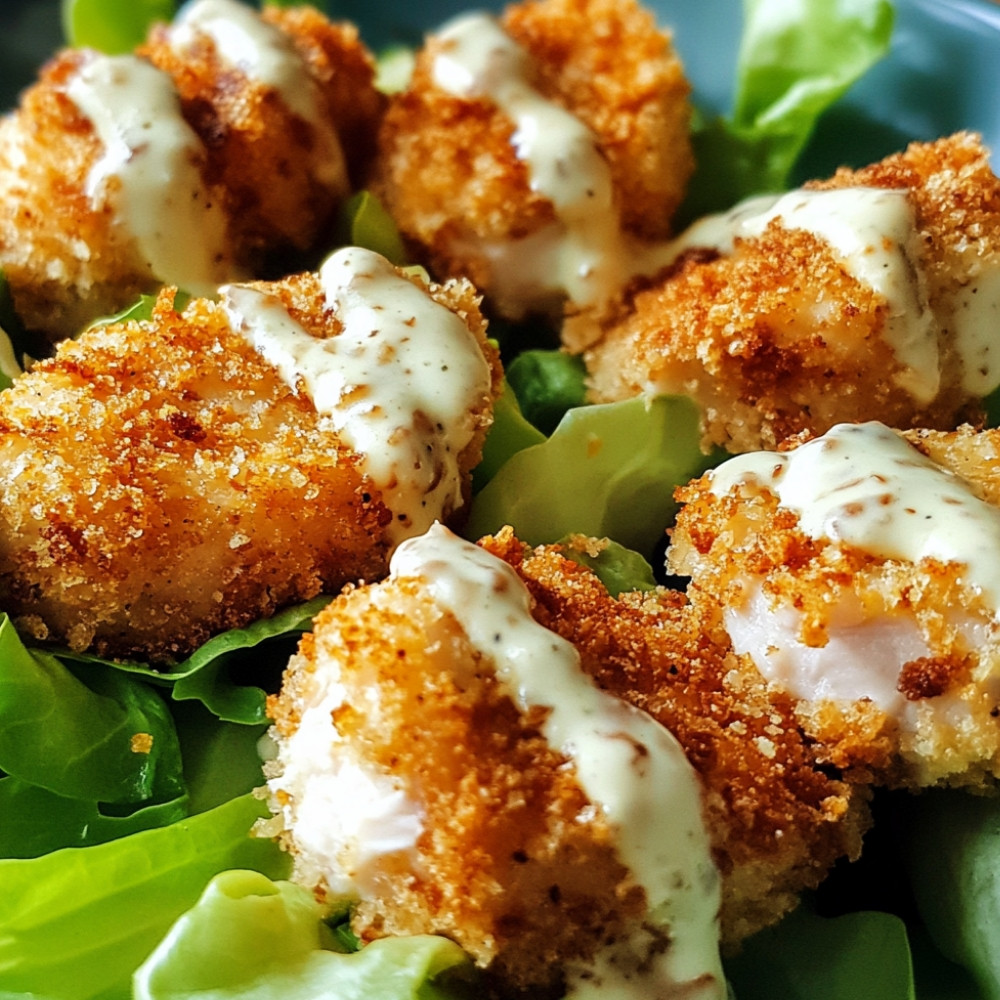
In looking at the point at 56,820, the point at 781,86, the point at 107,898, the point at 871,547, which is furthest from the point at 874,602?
the point at 781,86

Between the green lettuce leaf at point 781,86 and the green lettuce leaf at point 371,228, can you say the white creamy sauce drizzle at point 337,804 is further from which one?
the green lettuce leaf at point 781,86

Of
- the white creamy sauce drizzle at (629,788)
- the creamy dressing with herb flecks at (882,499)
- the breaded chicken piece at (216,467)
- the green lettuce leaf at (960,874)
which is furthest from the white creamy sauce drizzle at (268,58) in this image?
the green lettuce leaf at (960,874)

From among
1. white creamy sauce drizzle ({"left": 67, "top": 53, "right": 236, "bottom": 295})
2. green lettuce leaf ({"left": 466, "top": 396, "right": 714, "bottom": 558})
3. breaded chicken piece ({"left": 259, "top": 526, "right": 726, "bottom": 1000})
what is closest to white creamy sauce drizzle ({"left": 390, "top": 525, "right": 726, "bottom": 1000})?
breaded chicken piece ({"left": 259, "top": 526, "right": 726, "bottom": 1000})

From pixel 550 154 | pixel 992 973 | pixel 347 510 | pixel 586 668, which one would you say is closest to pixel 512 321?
pixel 550 154

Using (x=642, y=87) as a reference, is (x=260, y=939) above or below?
below

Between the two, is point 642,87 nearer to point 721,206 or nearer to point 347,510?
point 721,206

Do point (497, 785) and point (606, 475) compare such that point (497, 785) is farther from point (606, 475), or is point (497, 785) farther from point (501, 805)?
point (606, 475)

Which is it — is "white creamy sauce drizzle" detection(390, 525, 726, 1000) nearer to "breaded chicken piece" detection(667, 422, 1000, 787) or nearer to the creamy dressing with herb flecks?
"breaded chicken piece" detection(667, 422, 1000, 787)
